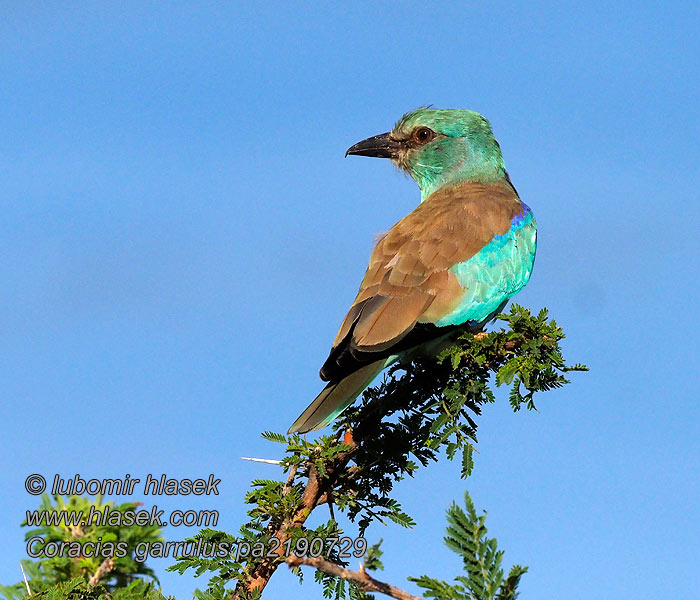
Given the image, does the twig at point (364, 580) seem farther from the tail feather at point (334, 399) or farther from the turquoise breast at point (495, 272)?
the turquoise breast at point (495, 272)

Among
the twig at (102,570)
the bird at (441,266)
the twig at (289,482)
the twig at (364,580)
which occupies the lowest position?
the twig at (364,580)

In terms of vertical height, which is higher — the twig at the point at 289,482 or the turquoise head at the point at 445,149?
the turquoise head at the point at 445,149

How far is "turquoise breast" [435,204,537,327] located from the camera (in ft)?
22.5

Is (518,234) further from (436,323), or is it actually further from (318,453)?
(318,453)

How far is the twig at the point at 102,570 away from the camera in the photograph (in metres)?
5.44

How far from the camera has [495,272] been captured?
7.32 m

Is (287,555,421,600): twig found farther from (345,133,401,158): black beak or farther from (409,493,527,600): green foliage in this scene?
(345,133,401,158): black beak

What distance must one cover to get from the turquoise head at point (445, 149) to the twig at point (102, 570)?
224 inches

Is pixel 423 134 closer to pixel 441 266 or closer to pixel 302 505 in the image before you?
pixel 441 266

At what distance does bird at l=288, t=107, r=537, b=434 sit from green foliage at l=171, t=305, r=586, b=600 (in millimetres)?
303

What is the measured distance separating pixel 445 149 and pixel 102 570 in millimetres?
6070

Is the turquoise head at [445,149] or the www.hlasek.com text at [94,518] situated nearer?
the www.hlasek.com text at [94,518]

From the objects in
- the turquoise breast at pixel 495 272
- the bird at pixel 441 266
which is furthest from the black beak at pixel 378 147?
the turquoise breast at pixel 495 272

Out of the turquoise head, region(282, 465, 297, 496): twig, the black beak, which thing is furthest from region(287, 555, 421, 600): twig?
the black beak
